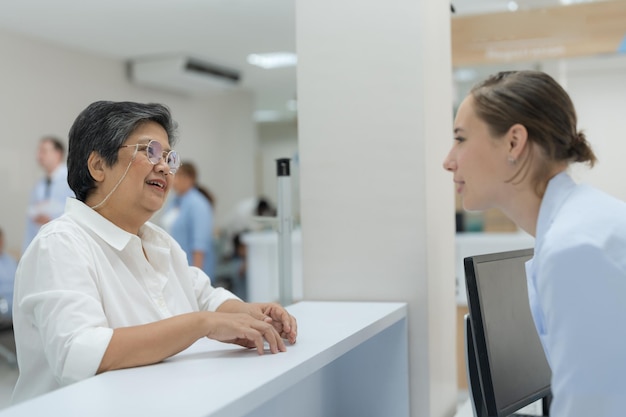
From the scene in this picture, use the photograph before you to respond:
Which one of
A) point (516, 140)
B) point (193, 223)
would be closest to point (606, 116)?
point (516, 140)

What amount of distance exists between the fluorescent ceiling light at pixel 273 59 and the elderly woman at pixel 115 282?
594 cm

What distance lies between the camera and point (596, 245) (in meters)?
1.11

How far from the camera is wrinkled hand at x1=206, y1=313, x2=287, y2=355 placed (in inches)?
54.9

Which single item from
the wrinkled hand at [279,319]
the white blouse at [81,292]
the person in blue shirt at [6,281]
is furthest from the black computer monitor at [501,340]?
the person in blue shirt at [6,281]

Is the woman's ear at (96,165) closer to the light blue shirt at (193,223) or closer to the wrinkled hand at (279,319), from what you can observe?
the wrinkled hand at (279,319)

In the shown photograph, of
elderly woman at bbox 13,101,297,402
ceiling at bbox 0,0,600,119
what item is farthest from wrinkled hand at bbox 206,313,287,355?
ceiling at bbox 0,0,600,119

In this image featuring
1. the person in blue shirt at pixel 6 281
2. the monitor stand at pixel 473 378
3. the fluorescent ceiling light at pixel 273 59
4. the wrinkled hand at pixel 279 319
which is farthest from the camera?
the fluorescent ceiling light at pixel 273 59

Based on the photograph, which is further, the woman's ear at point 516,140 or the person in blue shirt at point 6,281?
the person in blue shirt at point 6,281

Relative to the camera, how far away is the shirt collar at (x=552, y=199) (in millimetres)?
1281

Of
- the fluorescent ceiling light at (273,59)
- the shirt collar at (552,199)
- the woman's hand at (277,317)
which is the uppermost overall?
the fluorescent ceiling light at (273,59)

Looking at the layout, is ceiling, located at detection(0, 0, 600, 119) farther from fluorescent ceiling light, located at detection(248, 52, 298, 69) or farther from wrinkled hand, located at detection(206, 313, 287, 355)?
wrinkled hand, located at detection(206, 313, 287, 355)

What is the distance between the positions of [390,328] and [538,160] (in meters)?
0.92

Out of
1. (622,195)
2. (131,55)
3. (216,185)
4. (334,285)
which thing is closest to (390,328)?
(334,285)

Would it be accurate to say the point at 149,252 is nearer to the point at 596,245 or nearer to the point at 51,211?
the point at 596,245
